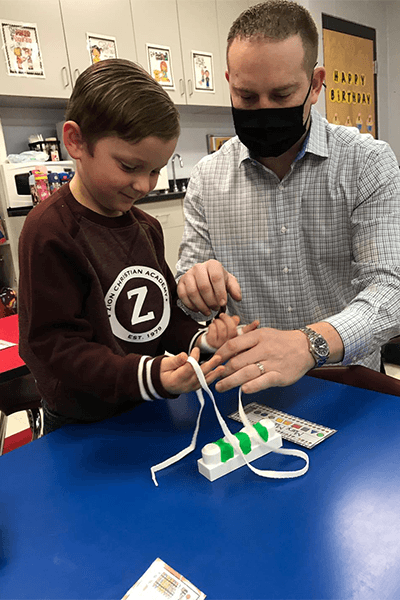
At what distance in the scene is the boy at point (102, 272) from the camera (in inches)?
32.8

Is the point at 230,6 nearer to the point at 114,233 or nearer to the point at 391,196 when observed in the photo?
the point at 391,196

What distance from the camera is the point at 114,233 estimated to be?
100 centimetres

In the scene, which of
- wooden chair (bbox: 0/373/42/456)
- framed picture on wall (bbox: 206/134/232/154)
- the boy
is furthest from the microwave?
the boy

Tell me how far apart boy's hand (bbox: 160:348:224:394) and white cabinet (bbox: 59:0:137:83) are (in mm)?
3292

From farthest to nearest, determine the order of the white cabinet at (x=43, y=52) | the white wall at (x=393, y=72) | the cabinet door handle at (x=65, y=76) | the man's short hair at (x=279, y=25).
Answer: the white wall at (x=393, y=72), the cabinet door handle at (x=65, y=76), the white cabinet at (x=43, y=52), the man's short hair at (x=279, y=25)

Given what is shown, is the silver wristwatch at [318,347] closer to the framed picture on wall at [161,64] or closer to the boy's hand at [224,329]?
the boy's hand at [224,329]

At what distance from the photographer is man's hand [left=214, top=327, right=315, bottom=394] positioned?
2.81 ft

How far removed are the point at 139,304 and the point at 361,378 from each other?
1.63 feet

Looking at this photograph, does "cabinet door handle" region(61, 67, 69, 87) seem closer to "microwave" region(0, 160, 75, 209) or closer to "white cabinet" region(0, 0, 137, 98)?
"white cabinet" region(0, 0, 137, 98)

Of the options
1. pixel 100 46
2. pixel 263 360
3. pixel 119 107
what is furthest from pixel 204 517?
pixel 100 46

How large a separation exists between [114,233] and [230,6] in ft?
14.6

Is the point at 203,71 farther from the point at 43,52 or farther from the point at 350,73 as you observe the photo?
the point at 350,73

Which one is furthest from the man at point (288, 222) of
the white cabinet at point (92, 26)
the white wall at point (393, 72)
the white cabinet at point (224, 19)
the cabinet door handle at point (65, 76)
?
the white wall at point (393, 72)

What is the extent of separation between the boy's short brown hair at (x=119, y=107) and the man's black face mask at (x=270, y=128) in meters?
0.44
